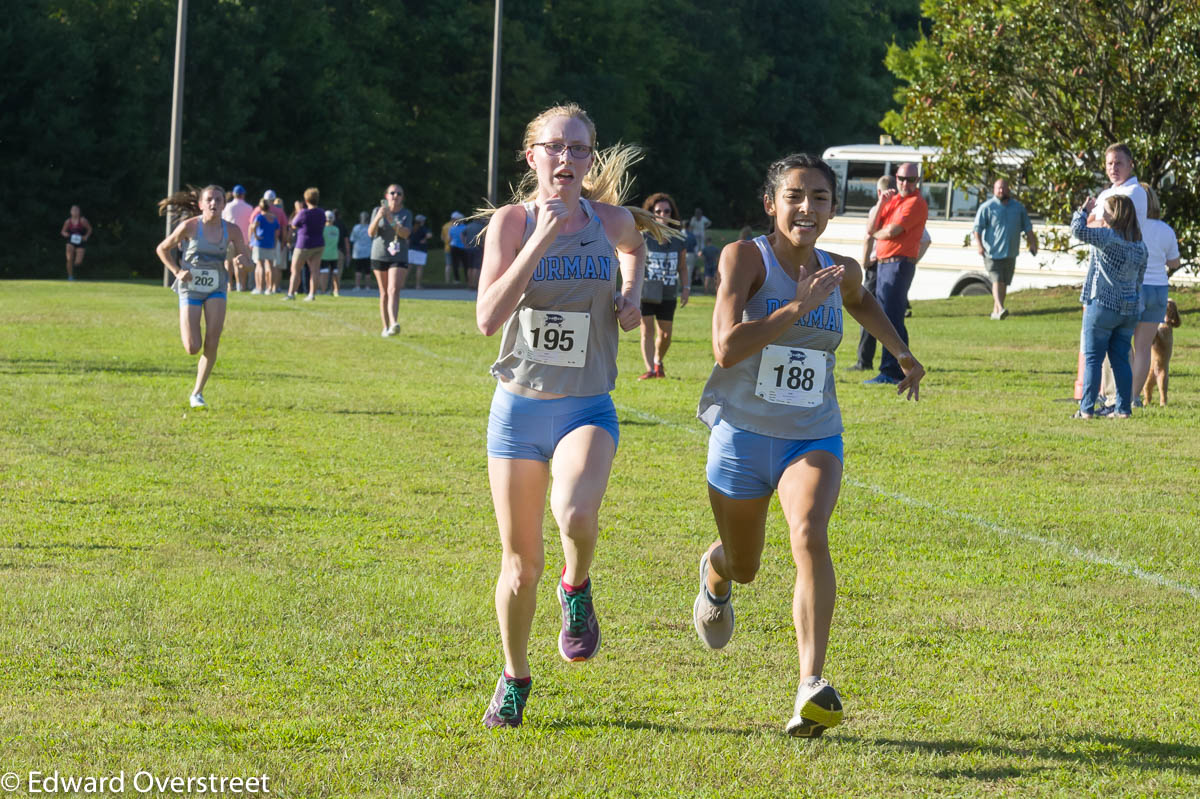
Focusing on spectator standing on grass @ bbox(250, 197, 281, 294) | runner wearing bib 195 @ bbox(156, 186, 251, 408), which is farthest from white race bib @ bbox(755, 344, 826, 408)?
spectator standing on grass @ bbox(250, 197, 281, 294)

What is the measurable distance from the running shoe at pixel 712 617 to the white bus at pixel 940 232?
26.7 metres

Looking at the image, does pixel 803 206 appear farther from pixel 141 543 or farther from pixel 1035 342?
pixel 1035 342

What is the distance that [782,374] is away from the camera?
17.5ft

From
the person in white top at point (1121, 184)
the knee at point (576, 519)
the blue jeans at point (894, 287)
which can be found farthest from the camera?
the blue jeans at point (894, 287)

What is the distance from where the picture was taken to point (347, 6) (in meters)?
62.8

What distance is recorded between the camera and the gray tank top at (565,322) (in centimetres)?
516

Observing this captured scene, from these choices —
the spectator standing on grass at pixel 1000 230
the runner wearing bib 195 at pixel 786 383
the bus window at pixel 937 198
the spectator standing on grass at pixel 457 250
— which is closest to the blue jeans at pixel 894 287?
the spectator standing on grass at pixel 1000 230

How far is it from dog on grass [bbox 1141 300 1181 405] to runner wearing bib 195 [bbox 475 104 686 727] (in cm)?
996

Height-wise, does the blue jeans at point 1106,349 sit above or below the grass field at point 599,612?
above

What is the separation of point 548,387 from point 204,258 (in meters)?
8.70

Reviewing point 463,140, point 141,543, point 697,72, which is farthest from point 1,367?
point 697,72

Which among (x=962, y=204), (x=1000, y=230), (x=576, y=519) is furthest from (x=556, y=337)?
(x=962, y=204)

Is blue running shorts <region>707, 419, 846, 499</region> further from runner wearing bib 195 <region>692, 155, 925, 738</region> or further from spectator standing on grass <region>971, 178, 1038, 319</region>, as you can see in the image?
spectator standing on grass <region>971, 178, 1038, 319</region>

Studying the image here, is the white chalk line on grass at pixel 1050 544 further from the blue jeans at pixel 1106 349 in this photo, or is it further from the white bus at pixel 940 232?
the white bus at pixel 940 232
